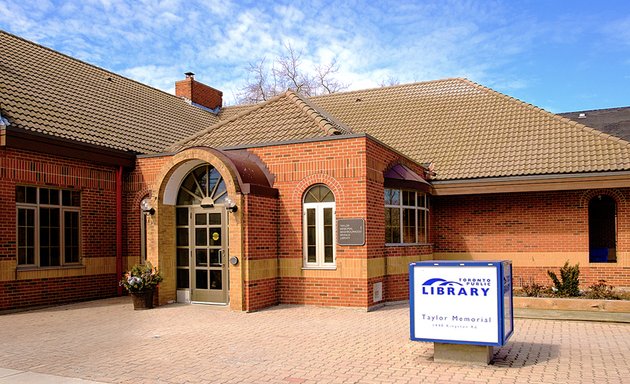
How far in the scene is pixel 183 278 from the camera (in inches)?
536

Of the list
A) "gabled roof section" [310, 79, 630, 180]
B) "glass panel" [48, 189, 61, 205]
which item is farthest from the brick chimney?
"glass panel" [48, 189, 61, 205]

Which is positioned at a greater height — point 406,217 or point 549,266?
point 406,217

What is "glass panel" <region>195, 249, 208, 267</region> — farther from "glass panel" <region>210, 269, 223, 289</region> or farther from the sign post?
the sign post

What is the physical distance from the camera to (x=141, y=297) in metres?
12.6

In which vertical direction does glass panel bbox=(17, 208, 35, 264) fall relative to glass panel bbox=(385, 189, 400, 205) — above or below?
below

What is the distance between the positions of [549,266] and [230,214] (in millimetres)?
9006

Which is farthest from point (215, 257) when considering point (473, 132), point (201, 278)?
point (473, 132)

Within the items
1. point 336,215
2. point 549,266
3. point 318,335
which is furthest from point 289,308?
point 549,266

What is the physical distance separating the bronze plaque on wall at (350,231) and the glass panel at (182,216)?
3.86m

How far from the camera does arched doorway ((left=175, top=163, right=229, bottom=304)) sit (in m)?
13.0

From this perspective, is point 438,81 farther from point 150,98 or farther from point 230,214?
point 230,214

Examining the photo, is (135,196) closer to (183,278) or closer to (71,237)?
(71,237)

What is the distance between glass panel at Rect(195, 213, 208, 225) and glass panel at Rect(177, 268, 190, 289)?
1.20 meters

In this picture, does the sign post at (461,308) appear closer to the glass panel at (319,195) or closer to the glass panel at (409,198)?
the glass panel at (319,195)
